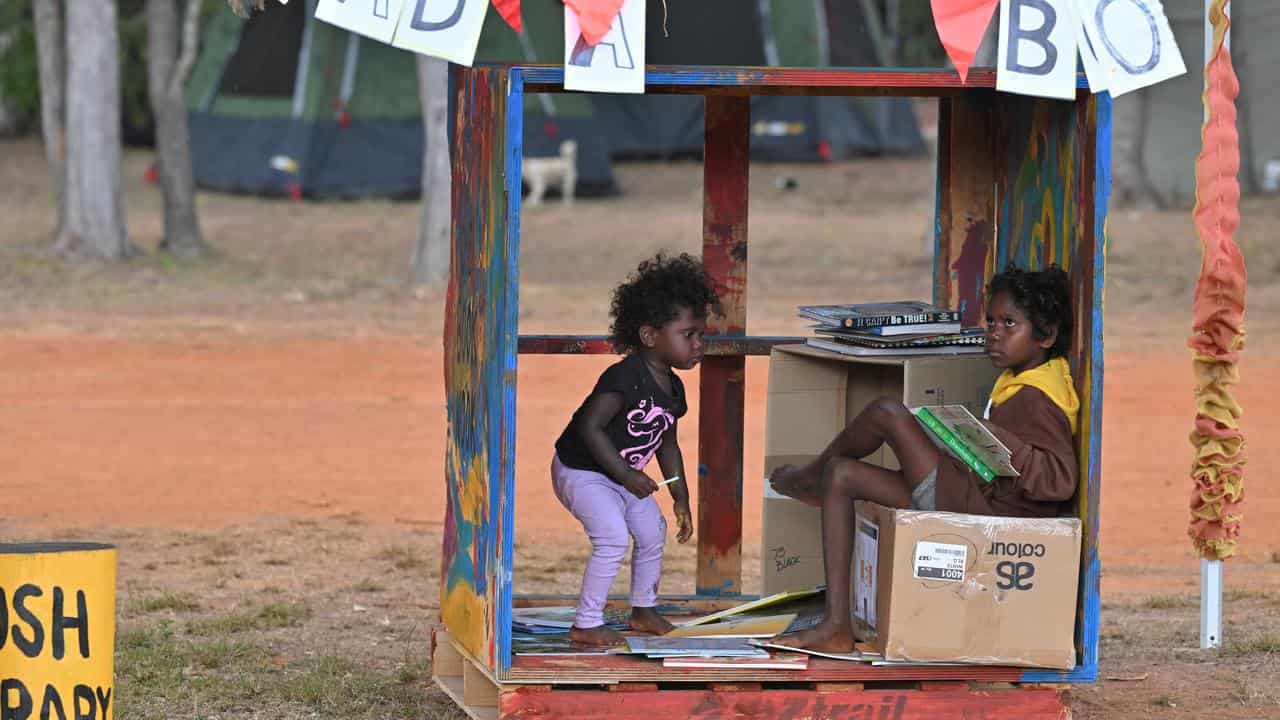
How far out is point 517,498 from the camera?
966 centimetres

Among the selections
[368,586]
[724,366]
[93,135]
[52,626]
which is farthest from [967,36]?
[93,135]

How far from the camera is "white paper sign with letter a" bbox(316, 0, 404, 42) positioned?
4711 mm

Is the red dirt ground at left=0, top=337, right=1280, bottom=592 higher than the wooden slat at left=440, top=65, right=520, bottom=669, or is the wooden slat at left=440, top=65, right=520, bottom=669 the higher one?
the wooden slat at left=440, top=65, right=520, bottom=669

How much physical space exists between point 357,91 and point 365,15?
20.2 metres

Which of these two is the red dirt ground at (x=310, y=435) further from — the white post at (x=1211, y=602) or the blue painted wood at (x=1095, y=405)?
the blue painted wood at (x=1095, y=405)

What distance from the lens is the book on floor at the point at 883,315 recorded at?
19.5ft

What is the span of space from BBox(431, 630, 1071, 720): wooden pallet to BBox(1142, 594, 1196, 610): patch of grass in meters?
2.53

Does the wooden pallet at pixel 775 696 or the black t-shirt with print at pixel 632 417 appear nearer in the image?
the wooden pallet at pixel 775 696

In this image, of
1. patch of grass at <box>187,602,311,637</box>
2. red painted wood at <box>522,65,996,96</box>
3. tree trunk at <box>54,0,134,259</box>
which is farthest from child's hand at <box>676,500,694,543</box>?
tree trunk at <box>54,0,134,259</box>

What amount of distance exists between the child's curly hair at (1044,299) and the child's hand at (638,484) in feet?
3.91

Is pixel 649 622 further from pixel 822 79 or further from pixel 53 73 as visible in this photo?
pixel 53 73

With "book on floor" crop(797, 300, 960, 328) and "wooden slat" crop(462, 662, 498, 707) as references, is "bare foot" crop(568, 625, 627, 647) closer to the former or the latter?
"wooden slat" crop(462, 662, 498, 707)

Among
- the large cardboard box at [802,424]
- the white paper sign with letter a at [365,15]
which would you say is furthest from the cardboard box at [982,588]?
the white paper sign with letter a at [365,15]

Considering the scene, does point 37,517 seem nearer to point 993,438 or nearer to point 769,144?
point 993,438
